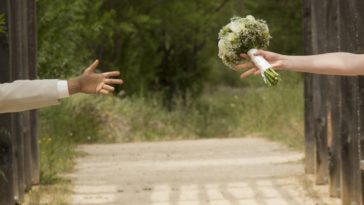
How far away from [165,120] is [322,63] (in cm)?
1896

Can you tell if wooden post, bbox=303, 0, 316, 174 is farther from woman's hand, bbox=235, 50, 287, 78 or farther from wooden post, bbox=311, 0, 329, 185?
woman's hand, bbox=235, 50, 287, 78

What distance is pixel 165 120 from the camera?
77.3 ft

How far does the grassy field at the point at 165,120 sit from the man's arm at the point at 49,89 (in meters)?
13.2

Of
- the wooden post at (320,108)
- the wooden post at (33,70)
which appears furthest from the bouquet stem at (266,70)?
the wooden post at (33,70)

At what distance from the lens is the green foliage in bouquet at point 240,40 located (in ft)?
17.7

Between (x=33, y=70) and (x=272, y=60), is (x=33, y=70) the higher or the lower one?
the higher one

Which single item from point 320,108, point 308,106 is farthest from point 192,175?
point 320,108

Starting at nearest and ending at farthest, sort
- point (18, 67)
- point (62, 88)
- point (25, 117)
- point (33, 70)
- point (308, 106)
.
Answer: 1. point (62, 88)
2. point (18, 67)
3. point (25, 117)
4. point (33, 70)
5. point (308, 106)

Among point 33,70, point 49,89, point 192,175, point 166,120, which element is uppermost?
point 33,70

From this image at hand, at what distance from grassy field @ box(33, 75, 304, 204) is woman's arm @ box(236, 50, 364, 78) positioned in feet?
42.9

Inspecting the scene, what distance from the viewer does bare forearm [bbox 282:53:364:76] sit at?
4.62 meters

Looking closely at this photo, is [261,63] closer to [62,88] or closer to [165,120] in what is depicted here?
[62,88]

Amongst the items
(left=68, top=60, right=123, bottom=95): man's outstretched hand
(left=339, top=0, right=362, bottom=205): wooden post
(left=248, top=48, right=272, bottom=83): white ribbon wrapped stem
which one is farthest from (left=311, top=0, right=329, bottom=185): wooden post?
(left=68, top=60, right=123, bottom=95): man's outstretched hand

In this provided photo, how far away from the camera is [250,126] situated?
2239 cm
